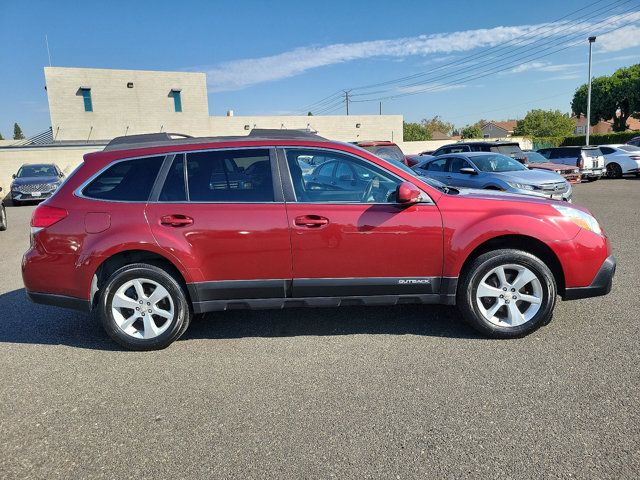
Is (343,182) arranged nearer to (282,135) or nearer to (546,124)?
(282,135)

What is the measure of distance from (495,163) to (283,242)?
8.97 meters

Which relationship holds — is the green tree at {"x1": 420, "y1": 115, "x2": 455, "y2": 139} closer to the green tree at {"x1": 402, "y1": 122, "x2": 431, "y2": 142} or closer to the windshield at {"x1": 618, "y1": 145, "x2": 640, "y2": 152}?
the green tree at {"x1": 402, "y1": 122, "x2": 431, "y2": 142}

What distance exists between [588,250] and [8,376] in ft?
15.9

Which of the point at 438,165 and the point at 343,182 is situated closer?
the point at 343,182

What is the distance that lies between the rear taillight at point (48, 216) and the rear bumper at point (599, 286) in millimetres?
4375

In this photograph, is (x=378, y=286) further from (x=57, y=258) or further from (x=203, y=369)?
(x=57, y=258)

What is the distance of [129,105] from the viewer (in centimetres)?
3509

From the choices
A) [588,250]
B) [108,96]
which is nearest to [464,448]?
[588,250]

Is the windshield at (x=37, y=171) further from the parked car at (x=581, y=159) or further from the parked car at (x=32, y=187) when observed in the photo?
the parked car at (x=581, y=159)

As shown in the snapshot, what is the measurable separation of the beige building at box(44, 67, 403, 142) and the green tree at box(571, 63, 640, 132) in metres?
38.5

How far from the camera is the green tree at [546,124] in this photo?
7831cm

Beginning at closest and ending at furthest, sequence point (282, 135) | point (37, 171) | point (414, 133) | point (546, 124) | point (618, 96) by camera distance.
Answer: point (282, 135) → point (37, 171) → point (618, 96) → point (546, 124) → point (414, 133)

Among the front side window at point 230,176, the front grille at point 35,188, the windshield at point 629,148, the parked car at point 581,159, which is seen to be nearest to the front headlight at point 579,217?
the front side window at point 230,176

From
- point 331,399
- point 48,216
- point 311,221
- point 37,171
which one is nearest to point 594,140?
point 37,171
